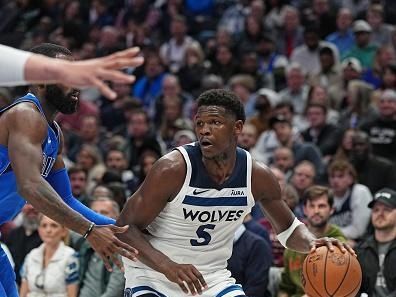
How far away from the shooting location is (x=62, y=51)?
528 cm

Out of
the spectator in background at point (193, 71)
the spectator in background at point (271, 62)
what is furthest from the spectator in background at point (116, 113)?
the spectator in background at point (271, 62)

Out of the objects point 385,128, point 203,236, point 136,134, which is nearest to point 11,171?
point 203,236

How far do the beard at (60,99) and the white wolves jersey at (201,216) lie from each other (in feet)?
2.44

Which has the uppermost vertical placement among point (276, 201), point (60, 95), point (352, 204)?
point (60, 95)

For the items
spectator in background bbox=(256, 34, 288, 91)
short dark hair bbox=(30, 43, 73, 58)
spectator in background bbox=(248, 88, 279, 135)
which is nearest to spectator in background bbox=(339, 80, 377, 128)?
spectator in background bbox=(248, 88, 279, 135)

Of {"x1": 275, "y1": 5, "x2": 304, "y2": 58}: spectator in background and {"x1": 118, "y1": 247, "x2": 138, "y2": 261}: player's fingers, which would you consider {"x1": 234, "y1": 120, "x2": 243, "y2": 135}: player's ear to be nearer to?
{"x1": 118, "y1": 247, "x2": 138, "y2": 261}: player's fingers

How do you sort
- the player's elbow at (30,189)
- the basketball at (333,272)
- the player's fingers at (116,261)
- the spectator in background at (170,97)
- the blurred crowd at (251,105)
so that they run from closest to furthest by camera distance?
the player's elbow at (30,189) < the player's fingers at (116,261) < the basketball at (333,272) < the blurred crowd at (251,105) < the spectator in background at (170,97)

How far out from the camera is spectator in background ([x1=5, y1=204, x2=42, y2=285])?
8805mm

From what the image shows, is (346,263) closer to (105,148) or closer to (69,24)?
(105,148)

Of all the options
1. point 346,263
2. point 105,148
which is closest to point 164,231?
point 346,263

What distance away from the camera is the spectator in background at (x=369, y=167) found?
9570 mm

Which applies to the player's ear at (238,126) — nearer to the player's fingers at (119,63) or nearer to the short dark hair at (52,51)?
the short dark hair at (52,51)

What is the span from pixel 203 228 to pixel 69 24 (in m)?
10.2

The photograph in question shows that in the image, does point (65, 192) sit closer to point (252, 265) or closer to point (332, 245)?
point (332, 245)
